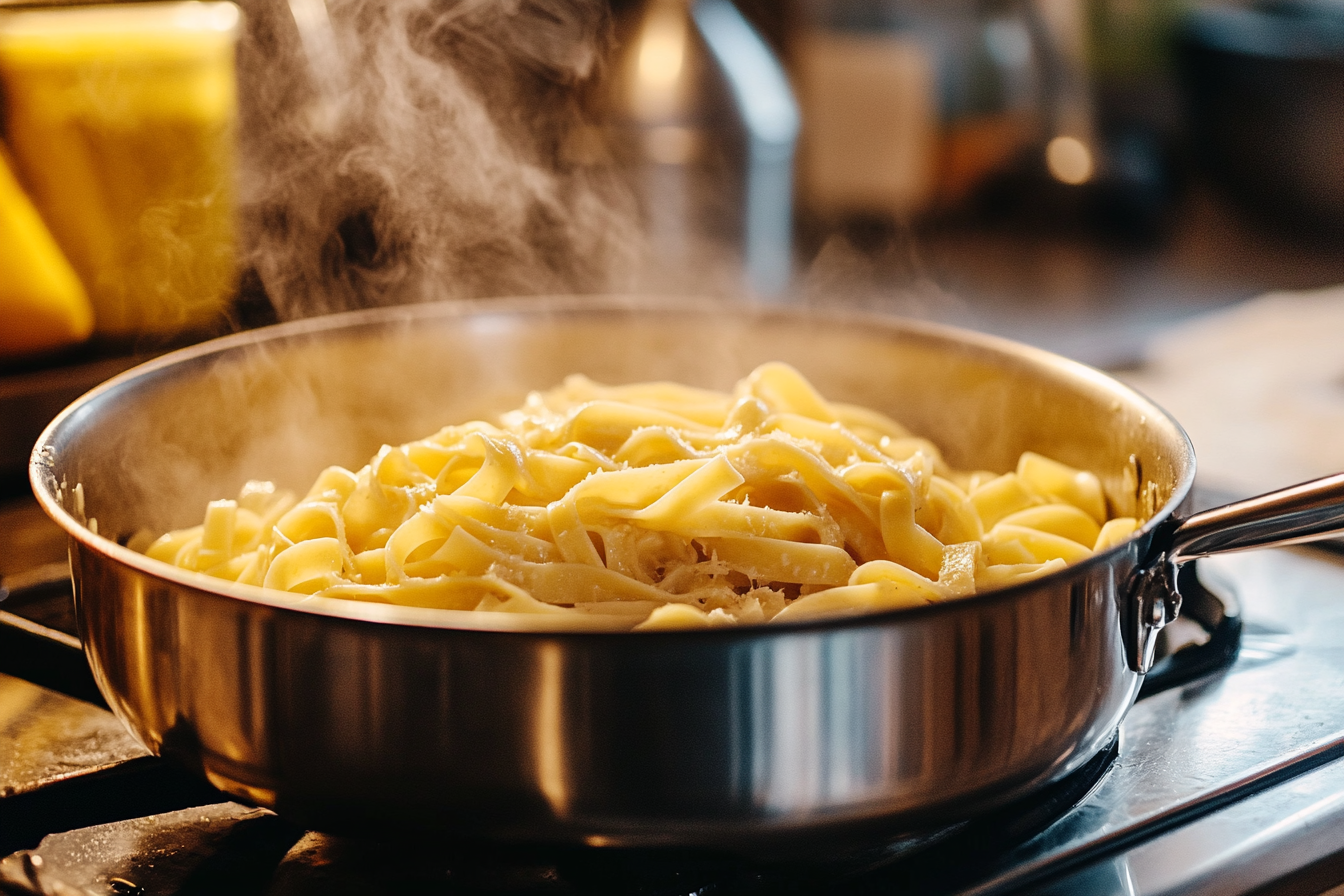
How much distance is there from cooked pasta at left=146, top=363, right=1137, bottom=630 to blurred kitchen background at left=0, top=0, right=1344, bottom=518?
42 cm

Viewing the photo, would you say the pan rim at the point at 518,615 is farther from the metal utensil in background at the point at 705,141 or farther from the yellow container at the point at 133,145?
the metal utensil in background at the point at 705,141

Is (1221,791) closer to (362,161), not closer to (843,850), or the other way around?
(843,850)

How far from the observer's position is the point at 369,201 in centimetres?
132

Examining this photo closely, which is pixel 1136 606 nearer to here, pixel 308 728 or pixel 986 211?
pixel 308 728

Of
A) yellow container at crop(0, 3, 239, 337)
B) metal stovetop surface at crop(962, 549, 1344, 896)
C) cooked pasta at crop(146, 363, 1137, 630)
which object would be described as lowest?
metal stovetop surface at crop(962, 549, 1344, 896)

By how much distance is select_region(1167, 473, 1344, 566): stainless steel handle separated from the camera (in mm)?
580

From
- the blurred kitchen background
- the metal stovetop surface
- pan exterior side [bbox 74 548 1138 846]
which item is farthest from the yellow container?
the metal stovetop surface

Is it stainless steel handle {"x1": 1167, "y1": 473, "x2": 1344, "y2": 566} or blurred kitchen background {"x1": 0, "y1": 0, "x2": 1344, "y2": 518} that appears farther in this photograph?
blurred kitchen background {"x1": 0, "y1": 0, "x2": 1344, "y2": 518}

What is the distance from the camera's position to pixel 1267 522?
0.59 m

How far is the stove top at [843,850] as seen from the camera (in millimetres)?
567

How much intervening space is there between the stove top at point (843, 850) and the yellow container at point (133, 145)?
577mm

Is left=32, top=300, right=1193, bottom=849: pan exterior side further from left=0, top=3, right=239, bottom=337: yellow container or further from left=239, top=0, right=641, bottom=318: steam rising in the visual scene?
left=239, top=0, right=641, bottom=318: steam rising

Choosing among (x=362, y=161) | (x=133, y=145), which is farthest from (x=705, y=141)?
(x=133, y=145)

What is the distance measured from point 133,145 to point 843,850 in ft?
3.14
